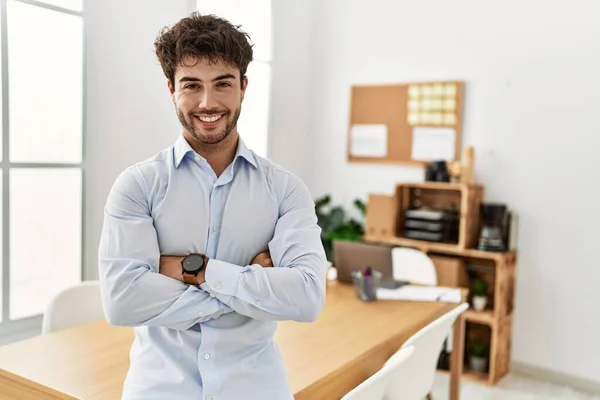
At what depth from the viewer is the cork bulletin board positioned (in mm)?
4156

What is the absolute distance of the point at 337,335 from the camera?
87.9 inches

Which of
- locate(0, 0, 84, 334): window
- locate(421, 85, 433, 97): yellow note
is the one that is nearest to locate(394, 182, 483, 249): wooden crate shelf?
locate(421, 85, 433, 97): yellow note

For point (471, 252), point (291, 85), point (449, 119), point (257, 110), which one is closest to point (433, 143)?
point (449, 119)

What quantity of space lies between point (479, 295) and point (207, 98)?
307 centimetres

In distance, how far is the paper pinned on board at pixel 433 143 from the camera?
165 inches

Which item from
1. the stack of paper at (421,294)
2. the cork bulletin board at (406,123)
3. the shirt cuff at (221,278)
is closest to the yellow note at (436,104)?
the cork bulletin board at (406,123)

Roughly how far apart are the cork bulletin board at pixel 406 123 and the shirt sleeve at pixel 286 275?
9.35 ft

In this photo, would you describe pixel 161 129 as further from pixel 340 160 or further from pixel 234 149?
pixel 234 149

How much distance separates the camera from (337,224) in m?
4.55

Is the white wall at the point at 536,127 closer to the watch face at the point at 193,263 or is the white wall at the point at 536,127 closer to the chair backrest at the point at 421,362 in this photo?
the chair backrest at the point at 421,362

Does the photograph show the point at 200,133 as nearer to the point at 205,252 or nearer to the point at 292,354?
the point at 205,252

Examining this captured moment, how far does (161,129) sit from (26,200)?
94 cm

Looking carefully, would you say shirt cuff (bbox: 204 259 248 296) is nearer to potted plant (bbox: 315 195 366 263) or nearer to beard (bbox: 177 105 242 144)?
beard (bbox: 177 105 242 144)

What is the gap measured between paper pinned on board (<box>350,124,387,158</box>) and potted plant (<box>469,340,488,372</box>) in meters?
1.57
